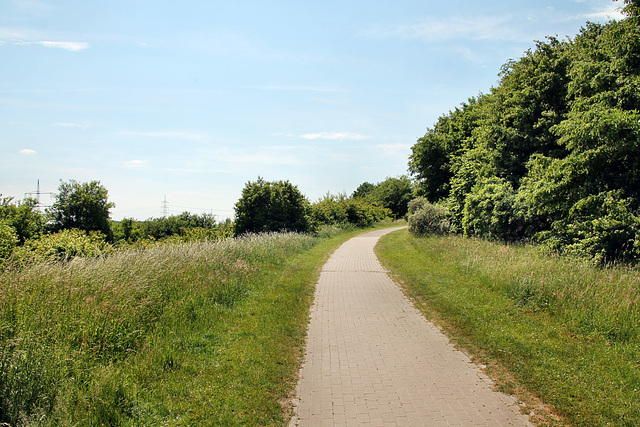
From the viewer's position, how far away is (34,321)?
5.36m

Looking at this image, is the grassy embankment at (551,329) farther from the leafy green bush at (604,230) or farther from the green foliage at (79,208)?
the green foliage at (79,208)

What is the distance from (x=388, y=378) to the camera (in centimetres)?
547

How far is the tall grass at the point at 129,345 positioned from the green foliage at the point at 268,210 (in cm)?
2245

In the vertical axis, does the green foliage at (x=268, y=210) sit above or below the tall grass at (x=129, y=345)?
above

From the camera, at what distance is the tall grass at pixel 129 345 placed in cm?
420

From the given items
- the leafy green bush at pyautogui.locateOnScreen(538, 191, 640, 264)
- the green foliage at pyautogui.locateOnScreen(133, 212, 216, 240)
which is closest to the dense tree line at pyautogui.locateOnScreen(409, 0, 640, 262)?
the leafy green bush at pyautogui.locateOnScreen(538, 191, 640, 264)

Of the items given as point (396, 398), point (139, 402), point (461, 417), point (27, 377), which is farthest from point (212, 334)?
point (461, 417)

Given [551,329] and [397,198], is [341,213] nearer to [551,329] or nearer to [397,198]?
[397,198]

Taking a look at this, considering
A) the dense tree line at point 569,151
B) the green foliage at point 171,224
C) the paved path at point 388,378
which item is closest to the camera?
the paved path at point 388,378

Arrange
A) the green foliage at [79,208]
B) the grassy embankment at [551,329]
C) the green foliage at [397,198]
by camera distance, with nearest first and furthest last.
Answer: the grassy embankment at [551,329] < the green foliage at [79,208] < the green foliage at [397,198]

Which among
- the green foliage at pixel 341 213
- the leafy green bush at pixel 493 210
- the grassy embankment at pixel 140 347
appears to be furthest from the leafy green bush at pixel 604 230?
the green foliage at pixel 341 213

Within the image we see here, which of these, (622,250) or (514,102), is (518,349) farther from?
(514,102)

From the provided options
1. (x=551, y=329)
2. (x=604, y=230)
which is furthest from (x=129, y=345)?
(x=604, y=230)

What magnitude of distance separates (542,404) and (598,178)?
36.0 feet
